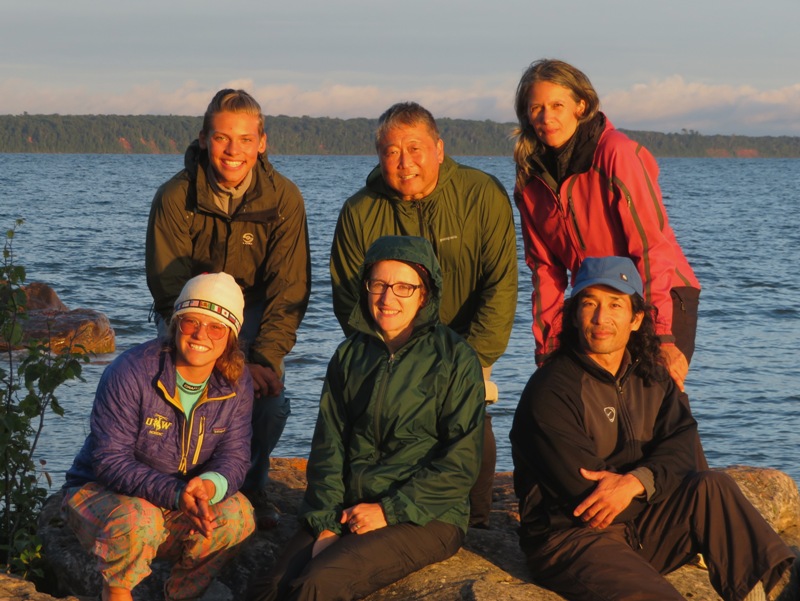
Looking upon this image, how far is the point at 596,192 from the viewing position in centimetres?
488

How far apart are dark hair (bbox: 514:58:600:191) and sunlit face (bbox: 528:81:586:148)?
0.02m

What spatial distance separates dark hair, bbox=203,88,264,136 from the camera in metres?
4.99

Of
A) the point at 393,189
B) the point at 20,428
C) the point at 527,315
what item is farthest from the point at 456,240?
the point at 527,315

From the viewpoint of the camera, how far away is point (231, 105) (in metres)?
4.99

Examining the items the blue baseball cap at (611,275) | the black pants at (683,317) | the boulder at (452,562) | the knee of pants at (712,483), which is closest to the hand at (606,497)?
the knee of pants at (712,483)

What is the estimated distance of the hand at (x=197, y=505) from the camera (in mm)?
4160

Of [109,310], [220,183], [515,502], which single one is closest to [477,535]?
[515,502]

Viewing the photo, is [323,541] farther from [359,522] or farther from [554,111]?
[554,111]

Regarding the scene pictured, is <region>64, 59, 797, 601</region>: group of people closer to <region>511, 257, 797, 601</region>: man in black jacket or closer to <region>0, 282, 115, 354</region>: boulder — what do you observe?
<region>511, 257, 797, 601</region>: man in black jacket

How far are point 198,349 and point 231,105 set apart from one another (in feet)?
4.20

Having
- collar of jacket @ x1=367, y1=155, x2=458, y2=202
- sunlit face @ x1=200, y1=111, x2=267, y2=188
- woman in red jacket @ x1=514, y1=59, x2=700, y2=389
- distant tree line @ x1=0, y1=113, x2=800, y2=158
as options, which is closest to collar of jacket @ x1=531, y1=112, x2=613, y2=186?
woman in red jacket @ x1=514, y1=59, x2=700, y2=389

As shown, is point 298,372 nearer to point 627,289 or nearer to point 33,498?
point 33,498

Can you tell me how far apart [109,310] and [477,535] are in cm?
1366

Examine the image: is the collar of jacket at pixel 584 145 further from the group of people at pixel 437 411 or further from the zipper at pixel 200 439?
the zipper at pixel 200 439
